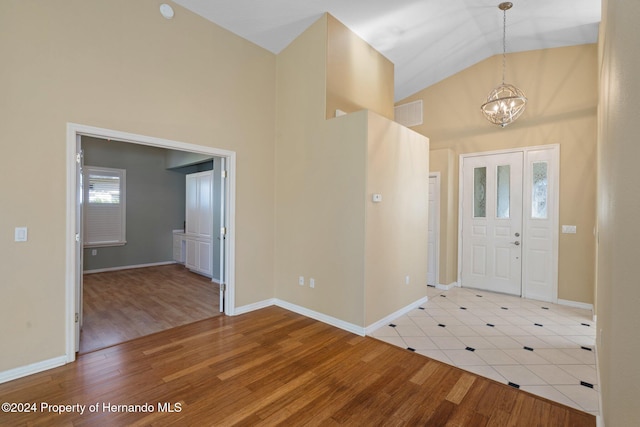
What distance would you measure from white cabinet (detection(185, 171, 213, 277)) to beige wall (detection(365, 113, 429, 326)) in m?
3.92

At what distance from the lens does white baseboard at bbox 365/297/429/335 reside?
3653 millimetres

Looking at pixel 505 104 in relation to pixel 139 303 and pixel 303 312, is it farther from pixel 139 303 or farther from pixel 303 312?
pixel 139 303

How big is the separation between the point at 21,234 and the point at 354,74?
4.30 metres

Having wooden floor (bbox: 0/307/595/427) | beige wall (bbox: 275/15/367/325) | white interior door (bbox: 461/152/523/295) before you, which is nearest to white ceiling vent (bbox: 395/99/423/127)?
white interior door (bbox: 461/152/523/295)

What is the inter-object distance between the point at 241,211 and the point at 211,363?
202 cm

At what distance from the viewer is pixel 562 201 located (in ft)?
15.5

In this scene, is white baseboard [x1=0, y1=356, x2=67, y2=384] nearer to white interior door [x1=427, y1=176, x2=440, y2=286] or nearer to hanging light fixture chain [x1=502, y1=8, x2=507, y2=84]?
white interior door [x1=427, y1=176, x2=440, y2=286]

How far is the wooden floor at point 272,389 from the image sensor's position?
2.14 meters

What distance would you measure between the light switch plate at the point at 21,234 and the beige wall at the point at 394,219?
11.0ft

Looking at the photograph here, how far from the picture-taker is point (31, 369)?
105 inches

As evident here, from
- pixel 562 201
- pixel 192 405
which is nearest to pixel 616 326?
pixel 192 405

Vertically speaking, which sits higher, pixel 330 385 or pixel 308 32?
pixel 308 32

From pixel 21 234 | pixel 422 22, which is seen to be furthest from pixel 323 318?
pixel 422 22

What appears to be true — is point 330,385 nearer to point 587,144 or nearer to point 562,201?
point 562,201
